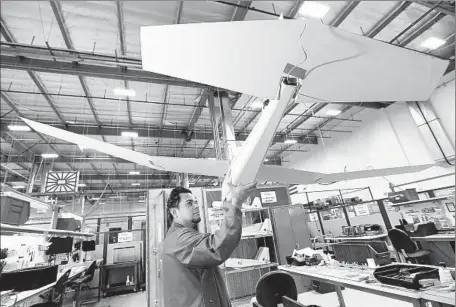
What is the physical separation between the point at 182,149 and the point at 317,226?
5787mm

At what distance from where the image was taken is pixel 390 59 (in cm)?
79

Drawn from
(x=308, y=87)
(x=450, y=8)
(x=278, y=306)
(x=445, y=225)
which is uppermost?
(x=450, y=8)

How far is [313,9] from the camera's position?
4.25 m

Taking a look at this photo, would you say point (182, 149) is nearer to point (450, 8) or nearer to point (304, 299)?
point (304, 299)

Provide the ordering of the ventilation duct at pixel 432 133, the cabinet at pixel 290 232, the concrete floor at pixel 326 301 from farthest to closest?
the ventilation duct at pixel 432 133 → the cabinet at pixel 290 232 → the concrete floor at pixel 326 301

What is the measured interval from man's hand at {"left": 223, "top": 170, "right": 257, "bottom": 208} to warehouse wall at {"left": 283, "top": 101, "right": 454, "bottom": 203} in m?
7.04

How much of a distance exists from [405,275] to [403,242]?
2.62 metres

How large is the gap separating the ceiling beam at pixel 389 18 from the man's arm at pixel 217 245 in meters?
5.55

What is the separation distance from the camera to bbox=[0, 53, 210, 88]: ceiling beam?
439cm

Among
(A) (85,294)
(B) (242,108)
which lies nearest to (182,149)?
(B) (242,108)

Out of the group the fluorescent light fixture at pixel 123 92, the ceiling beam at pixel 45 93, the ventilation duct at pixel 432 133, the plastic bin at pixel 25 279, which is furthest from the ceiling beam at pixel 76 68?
the ventilation duct at pixel 432 133

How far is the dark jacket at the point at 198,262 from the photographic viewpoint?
3.63 ft

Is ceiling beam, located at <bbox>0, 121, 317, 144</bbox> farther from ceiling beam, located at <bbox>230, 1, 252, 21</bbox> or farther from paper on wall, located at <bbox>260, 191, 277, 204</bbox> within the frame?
ceiling beam, located at <bbox>230, 1, 252, 21</bbox>

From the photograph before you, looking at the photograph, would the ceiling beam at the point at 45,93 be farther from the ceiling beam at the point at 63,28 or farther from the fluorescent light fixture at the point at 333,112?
the fluorescent light fixture at the point at 333,112
